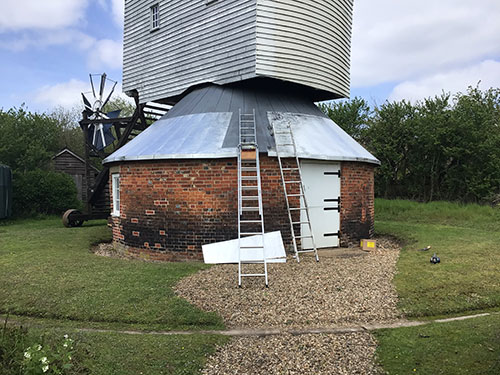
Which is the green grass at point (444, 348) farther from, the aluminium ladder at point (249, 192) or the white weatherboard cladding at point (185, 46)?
the white weatherboard cladding at point (185, 46)

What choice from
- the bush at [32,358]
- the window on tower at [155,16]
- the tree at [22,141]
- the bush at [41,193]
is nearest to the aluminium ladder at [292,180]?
the bush at [32,358]

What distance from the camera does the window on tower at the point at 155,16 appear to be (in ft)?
44.5

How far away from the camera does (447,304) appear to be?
19.5 feet

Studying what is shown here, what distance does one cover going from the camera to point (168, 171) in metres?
9.74

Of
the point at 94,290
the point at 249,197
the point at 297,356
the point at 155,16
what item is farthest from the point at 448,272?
the point at 155,16

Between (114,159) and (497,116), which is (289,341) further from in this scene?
(497,116)

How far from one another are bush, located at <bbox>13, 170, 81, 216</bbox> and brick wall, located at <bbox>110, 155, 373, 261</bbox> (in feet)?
40.9

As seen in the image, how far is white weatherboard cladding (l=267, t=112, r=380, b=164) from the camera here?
10.1 m

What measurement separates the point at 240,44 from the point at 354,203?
208 inches

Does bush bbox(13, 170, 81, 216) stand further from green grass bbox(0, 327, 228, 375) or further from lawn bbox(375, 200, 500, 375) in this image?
green grass bbox(0, 327, 228, 375)

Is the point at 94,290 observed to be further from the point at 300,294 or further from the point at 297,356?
the point at 297,356

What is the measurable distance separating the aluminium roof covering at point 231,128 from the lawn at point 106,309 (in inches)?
113

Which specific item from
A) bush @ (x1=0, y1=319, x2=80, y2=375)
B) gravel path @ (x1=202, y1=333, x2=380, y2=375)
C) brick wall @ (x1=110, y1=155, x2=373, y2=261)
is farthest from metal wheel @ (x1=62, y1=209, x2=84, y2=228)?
gravel path @ (x1=202, y1=333, x2=380, y2=375)

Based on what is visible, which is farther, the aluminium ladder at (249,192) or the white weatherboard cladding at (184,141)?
the white weatherboard cladding at (184,141)
